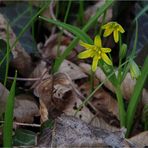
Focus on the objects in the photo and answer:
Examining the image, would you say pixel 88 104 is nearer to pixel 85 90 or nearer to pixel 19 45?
pixel 85 90

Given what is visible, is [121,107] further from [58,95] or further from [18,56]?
[18,56]

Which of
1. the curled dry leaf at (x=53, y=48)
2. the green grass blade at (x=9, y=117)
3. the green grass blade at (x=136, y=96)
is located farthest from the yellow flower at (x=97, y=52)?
the curled dry leaf at (x=53, y=48)

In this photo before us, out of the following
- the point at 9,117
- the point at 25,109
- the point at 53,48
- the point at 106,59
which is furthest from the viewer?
the point at 53,48

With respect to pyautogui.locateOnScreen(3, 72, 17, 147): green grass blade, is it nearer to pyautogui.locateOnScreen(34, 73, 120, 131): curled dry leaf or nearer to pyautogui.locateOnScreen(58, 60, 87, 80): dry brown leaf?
pyautogui.locateOnScreen(34, 73, 120, 131): curled dry leaf

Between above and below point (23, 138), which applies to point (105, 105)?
above

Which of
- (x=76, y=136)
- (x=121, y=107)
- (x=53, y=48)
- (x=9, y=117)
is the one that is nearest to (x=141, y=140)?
(x=121, y=107)

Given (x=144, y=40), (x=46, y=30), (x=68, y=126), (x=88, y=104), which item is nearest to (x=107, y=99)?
(x=88, y=104)
